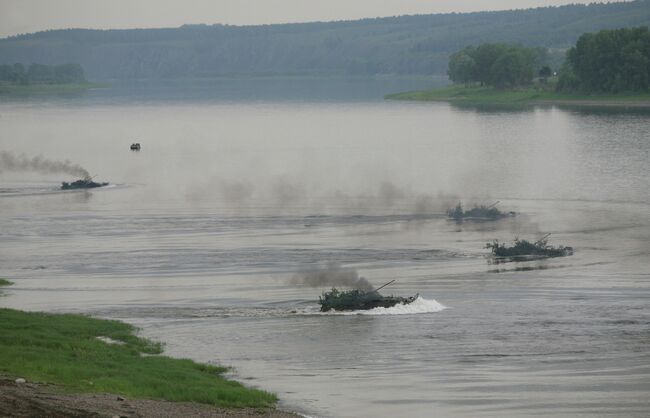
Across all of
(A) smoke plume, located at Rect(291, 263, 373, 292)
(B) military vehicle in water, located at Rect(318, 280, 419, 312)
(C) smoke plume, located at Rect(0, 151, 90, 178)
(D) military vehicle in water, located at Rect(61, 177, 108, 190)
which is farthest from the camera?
(C) smoke plume, located at Rect(0, 151, 90, 178)

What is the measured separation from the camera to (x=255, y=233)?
341 feet

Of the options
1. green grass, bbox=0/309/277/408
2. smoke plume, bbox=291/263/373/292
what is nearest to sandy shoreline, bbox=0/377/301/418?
green grass, bbox=0/309/277/408

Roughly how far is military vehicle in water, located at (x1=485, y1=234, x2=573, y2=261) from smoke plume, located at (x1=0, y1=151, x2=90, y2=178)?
78.1 m

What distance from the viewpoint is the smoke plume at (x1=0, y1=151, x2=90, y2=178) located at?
162375mm

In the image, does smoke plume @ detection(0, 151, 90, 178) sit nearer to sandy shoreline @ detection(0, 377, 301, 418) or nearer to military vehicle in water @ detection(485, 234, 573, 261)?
military vehicle in water @ detection(485, 234, 573, 261)

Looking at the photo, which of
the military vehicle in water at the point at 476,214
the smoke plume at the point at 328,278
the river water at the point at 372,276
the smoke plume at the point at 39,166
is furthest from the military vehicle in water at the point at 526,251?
the smoke plume at the point at 39,166

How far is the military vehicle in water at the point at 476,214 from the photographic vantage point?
110 meters

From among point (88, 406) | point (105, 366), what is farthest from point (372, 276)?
point (88, 406)

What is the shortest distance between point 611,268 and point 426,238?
18301mm

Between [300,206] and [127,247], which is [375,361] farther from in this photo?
[300,206]

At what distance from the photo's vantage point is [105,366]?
5269 cm

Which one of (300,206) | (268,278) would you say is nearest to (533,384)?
(268,278)

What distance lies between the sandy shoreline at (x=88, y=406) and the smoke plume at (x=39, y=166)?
113 m

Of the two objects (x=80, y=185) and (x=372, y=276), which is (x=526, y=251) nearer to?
(x=372, y=276)
